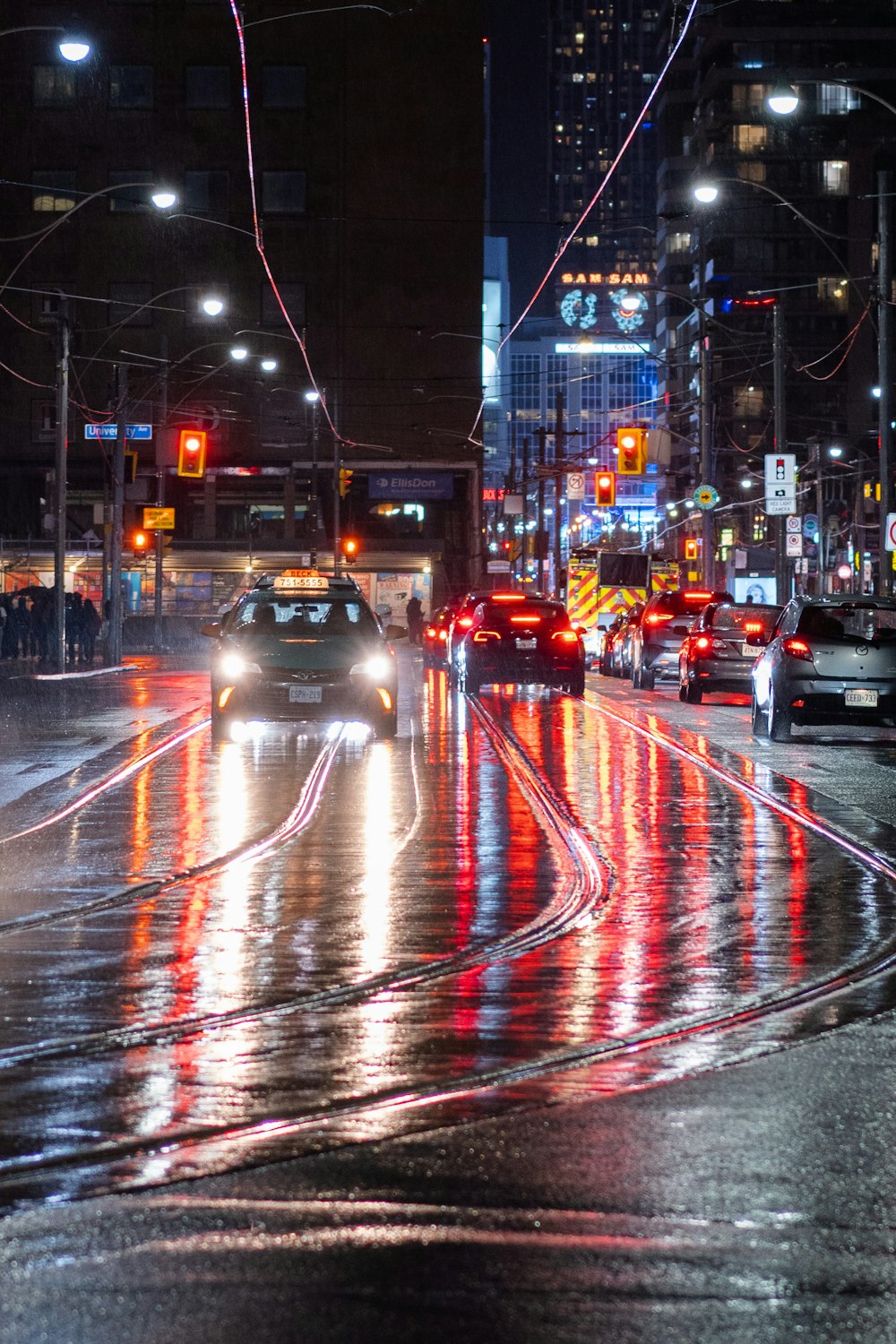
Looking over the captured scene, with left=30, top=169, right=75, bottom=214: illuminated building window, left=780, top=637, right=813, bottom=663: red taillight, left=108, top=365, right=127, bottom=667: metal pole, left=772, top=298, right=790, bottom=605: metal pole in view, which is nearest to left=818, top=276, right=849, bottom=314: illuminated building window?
left=30, top=169, right=75, bottom=214: illuminated building window

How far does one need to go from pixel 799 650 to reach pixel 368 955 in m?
14.6

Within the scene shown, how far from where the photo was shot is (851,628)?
2394cm

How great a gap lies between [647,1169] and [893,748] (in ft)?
59.6

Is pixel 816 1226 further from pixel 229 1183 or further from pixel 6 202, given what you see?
pixel 6 202

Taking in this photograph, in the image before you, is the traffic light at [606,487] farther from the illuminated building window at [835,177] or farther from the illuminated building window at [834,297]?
the illuminated building window at [835,177]

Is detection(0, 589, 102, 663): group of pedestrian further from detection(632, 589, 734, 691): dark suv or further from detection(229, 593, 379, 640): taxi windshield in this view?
detection(229, 593, 379, 640): taxi windshield

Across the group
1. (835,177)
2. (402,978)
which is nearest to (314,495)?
(835,177)

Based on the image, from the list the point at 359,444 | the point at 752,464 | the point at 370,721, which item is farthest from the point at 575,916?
the point at 752,464

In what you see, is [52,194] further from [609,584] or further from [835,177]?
[835,177]

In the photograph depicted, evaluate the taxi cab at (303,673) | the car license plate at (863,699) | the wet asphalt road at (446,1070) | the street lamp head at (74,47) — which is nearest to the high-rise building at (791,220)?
the street lamp head at (74,47)

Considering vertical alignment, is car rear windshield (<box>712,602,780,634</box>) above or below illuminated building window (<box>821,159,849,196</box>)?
below

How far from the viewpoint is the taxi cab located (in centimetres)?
2205

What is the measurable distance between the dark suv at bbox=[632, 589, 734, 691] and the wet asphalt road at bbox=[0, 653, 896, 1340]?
21859 mm

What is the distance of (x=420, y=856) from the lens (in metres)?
13.0
